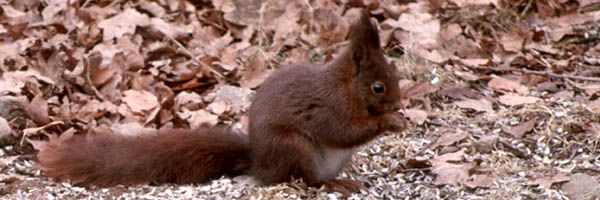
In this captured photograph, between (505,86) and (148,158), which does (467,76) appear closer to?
(505,86)

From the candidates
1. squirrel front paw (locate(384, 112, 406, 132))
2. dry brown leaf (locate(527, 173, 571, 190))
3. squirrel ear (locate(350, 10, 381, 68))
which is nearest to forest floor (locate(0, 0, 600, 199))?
dry brown leaf (locate(527, 173, 571, 190))

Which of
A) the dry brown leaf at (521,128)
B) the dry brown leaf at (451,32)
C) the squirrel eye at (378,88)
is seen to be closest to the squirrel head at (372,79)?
the squirrel eye at (378,88)

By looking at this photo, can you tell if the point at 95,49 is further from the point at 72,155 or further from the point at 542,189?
the point at 542,189

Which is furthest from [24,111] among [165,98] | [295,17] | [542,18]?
[542,18]

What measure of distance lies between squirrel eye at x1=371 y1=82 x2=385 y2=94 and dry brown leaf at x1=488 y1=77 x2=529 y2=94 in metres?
1.42

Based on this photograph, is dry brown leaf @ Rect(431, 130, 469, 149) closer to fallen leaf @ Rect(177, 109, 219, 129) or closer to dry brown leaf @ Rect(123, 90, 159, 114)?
fallen leaf @ Rect(177, 109, 219, 129)

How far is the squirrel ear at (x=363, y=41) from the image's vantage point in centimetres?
423

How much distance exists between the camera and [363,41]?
4.30 m

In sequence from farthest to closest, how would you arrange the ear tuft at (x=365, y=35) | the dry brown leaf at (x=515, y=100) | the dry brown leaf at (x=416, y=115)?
1. the dry brown leaf at (x=515, y=100)
2. the dry brown leaf at (x=416, y=115)
3. the ear tuft at (x=365, y=35)

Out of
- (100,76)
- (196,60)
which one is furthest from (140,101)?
(196,60)

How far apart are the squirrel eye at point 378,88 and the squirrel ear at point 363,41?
0.29 ft

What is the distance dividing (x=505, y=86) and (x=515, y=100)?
0.27 m

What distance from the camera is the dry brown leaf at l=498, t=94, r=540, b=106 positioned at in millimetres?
5355

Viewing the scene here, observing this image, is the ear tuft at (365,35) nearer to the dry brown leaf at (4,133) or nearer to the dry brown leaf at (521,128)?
the dry brown leaf at (521,128)
